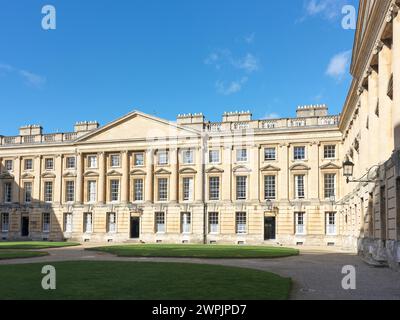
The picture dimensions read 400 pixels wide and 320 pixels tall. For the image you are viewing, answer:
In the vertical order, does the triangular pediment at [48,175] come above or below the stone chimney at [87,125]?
below

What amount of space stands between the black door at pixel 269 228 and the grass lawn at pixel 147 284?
30.2 m

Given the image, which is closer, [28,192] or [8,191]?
[28,192]

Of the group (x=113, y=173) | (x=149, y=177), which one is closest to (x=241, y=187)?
(x=149, y=177)

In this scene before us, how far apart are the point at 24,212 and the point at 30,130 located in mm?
10382

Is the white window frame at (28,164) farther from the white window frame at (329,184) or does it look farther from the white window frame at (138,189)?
the white window frame at (329,184)

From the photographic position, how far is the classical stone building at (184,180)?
4569cm

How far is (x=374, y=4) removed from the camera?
826 inches

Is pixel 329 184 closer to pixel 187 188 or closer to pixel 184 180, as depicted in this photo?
pixel 187 188

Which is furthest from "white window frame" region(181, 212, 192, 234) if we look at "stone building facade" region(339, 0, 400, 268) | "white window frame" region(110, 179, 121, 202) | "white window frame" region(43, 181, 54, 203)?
"stone building facade" region(339, 0, 400, 268)

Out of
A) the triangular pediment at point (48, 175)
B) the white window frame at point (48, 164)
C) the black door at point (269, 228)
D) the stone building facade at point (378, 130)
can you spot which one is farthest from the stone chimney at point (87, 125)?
the stone building facade at point (378, 130)

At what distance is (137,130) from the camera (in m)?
51.5

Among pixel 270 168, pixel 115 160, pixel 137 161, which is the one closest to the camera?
pixel 270 168
